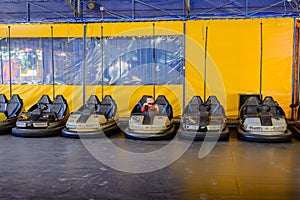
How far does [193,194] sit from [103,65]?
165 inches

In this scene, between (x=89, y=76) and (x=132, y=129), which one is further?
(x=89, y=76)

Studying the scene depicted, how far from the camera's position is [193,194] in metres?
2.74

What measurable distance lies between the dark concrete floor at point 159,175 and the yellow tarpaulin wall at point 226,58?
184 cm

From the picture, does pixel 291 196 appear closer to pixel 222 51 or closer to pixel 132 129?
pixel 132 129

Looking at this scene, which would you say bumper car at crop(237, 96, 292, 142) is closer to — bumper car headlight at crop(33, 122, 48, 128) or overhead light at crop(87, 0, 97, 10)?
bumper car headlight at crop(33, 122, 48, 128)

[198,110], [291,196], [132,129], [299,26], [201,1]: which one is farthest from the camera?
[201,1]

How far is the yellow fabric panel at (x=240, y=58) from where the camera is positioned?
604 centimetres

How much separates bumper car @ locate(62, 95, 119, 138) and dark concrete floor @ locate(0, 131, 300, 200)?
0.59 m

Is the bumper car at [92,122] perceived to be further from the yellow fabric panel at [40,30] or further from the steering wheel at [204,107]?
the yellow fabric panel at [40,30]

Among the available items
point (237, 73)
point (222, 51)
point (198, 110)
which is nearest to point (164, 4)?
point (222, 51)

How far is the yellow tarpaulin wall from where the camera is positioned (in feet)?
19.8

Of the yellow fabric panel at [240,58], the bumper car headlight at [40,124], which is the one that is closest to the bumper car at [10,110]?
the bumper car headlight at [40,124]

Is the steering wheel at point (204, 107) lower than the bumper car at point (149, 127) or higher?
higher

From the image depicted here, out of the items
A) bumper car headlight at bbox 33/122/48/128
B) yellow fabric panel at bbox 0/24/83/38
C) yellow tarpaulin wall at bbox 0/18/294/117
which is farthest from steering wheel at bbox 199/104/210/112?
yellow fabric panel at bbox 0/24/83/38
